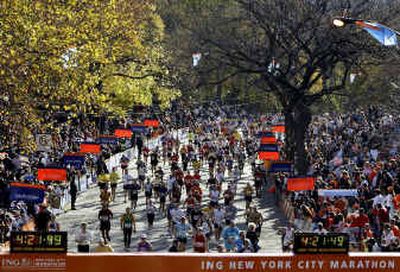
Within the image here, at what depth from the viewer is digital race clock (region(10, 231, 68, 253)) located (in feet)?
56.5

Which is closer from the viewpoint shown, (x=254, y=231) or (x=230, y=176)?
(x=254, y=231)

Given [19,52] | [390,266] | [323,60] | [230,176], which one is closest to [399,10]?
[323,60]

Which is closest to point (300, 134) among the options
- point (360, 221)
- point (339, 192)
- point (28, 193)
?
point (339, 192)

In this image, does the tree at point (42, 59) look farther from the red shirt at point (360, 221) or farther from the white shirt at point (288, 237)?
the red shirt at point (360, 221)

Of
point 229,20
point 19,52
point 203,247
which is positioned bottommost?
point 203,247

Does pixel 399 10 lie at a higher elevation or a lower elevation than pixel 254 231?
higher

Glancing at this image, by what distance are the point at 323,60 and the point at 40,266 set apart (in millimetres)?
26142

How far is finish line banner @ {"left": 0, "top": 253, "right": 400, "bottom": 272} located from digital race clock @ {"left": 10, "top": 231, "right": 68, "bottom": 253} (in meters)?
0.11

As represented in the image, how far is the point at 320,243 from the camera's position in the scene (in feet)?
57.9

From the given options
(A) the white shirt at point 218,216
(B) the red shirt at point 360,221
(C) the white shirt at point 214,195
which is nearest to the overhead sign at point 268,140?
(C) the white shirt at point 214,195

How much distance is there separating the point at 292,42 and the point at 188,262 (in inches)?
1079

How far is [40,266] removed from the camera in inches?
678

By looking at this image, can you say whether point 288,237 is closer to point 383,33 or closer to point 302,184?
point 383,33

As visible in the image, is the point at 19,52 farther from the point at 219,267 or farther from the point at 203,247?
the point at 219,267
